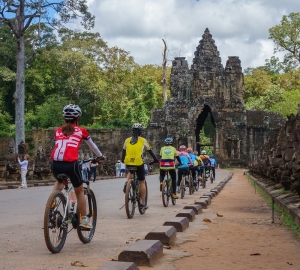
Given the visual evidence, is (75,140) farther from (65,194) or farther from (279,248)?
(279,248)

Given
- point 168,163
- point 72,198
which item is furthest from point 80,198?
point 168,163

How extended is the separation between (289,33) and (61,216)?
5974 centimetres

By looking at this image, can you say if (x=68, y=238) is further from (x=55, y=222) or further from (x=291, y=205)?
(x=291, y=205)

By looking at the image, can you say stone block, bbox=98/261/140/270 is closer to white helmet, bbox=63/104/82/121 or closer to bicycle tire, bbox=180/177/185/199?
white helmet, bbox=63/104/82/121

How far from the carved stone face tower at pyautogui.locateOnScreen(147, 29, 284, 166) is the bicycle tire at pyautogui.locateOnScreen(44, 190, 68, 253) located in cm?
4871

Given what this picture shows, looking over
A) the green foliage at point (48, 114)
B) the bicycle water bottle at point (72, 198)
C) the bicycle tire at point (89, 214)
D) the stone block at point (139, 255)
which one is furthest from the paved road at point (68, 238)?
the green foliage at point (48, 114)

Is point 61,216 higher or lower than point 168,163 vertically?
lower

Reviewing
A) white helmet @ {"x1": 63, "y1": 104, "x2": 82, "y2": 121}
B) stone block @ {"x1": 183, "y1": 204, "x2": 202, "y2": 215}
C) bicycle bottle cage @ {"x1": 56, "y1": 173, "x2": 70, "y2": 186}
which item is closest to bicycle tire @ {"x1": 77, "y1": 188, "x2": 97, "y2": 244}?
bicycle bottle cage @ {"x1": 56, "y1": 173, "x2": 70, "y2": 186}

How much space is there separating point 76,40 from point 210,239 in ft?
187

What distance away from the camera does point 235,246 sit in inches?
284

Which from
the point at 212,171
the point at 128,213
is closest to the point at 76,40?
the point at 212,171

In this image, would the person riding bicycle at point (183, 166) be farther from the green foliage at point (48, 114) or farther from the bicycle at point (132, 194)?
the green foliage at point (48, 114)

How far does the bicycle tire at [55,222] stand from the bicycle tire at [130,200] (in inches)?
146

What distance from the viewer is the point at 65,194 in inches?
268
